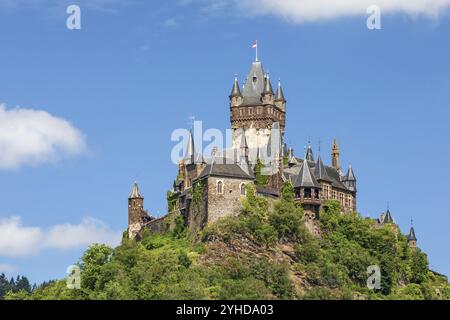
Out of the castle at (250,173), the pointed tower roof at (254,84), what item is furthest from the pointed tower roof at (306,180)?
the pointed tower roof at (254,84)

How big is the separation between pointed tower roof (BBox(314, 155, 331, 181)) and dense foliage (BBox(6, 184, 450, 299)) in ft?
9.02

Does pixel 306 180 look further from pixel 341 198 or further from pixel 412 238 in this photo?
pixel 412 238

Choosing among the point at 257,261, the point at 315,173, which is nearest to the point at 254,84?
the point at 315,173

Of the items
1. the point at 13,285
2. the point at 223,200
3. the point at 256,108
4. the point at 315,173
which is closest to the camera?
the point at 223,200

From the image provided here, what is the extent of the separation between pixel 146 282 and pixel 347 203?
86.0ft

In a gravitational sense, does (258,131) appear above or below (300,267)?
above

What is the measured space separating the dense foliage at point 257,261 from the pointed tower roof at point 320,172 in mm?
2748

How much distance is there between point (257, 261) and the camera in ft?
376

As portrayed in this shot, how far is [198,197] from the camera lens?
118312 mm

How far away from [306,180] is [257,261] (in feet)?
37.4
